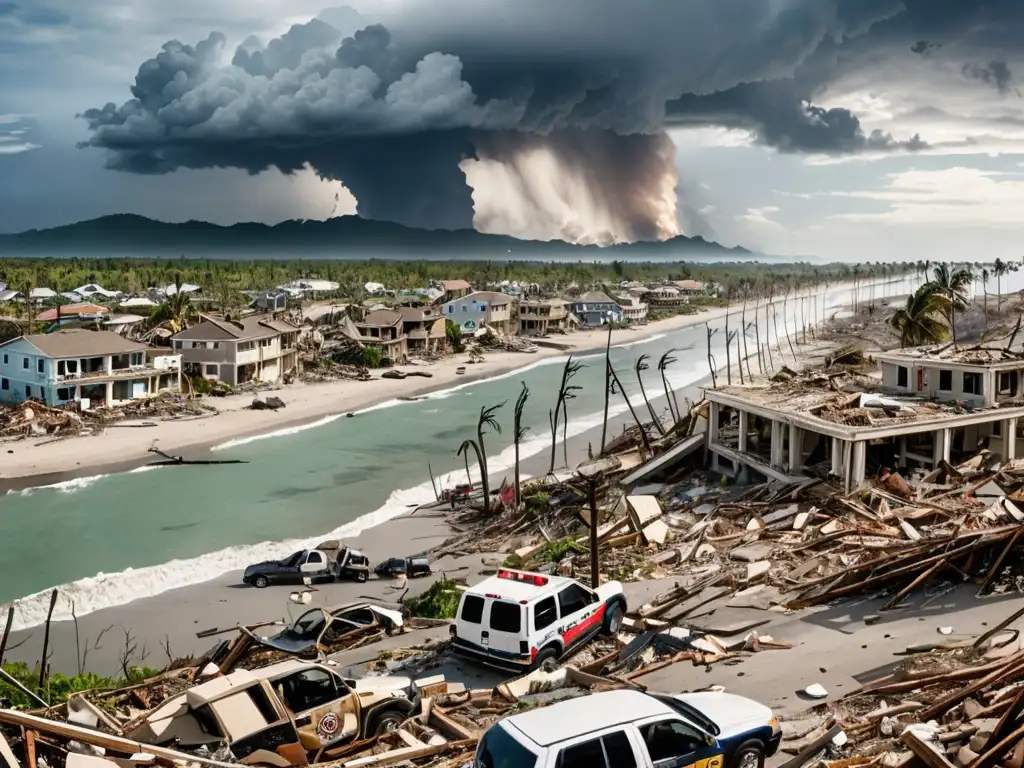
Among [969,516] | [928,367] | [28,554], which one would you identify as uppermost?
[928,367]

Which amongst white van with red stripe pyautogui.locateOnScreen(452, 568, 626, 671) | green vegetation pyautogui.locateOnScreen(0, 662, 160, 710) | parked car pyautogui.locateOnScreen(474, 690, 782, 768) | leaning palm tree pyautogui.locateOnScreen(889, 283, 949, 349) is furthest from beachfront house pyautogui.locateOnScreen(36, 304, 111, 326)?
parked car pyautogui.locateOnScreen(474, 690, 782, 768)

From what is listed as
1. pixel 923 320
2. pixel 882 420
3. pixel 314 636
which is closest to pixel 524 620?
pixel 314 636

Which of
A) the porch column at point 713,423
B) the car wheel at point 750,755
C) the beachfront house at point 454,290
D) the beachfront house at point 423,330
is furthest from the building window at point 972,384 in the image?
the beachfront house at point 454,290

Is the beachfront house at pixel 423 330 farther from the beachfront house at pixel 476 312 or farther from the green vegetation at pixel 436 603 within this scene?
the green vegetation at pixel 436 603

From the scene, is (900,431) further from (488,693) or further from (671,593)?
(488,693)

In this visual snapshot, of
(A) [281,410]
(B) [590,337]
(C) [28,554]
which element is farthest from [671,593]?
(B) [590,337]

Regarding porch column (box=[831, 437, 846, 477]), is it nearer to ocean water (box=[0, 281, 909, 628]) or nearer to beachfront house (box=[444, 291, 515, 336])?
ocean water (box=[0, 281, 909, 628])
